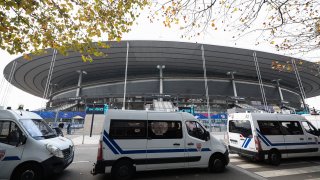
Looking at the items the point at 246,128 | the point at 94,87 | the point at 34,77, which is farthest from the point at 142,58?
the point at 246,128

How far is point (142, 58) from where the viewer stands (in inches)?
1400

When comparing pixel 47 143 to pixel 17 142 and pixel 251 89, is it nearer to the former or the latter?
pixel 17 142

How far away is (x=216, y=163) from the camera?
246 inches

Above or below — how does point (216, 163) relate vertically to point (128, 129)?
below

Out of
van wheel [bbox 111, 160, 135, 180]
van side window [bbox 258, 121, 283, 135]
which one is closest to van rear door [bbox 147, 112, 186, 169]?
van wheel [bbox 111, 160, 135, 180]

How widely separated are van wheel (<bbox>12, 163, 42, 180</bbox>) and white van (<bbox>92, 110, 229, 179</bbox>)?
1.44 metres

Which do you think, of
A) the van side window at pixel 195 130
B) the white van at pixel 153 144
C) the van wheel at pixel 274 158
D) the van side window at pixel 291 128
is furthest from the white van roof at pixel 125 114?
the van side window at pixel 291 128

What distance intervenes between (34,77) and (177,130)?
153 feet

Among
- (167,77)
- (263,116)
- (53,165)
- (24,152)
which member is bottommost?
(53,165)

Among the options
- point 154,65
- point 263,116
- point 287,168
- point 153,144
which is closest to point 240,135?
point 263,116

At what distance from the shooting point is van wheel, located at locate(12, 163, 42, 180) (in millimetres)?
4672

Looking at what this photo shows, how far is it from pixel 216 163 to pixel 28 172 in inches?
225

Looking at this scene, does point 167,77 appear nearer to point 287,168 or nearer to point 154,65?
point 154,65

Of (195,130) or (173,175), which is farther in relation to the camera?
(195,130)
